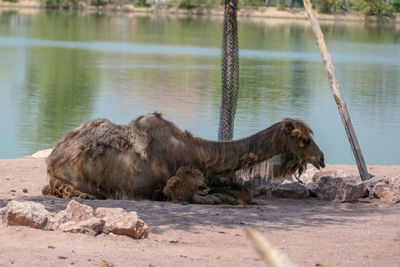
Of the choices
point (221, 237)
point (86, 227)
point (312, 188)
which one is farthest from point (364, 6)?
point (86, 227)

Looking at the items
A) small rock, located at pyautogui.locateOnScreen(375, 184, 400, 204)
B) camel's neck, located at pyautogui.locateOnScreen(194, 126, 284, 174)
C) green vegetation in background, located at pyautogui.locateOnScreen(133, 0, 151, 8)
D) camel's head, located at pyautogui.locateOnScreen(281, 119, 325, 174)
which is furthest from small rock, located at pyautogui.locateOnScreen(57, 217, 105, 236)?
green vegetation in background, located at pyautogui.locateOnScreen(133, 0, 151, 8)

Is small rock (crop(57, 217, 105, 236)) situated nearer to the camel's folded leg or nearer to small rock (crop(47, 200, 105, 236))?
small rock (crop(47, 200, 105, 236))

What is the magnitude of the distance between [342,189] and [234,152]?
5.41 ft


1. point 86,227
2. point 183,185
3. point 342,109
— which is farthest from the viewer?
point 342,109

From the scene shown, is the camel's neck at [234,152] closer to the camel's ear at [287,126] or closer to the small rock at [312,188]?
the camel's ear at [287,126]

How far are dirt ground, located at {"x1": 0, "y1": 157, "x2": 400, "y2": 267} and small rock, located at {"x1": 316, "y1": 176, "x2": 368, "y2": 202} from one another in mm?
155

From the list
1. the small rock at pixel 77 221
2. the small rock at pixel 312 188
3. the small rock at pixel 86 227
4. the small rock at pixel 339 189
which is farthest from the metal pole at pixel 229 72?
the small rock at pixel 86 227

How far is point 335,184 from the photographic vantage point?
34.1 ft

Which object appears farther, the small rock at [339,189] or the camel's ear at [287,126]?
the small rock at [339,189]

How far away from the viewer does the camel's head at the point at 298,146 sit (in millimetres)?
9875

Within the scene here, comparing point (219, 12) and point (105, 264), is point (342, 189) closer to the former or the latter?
point (105, 264)

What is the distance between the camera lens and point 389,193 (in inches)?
407

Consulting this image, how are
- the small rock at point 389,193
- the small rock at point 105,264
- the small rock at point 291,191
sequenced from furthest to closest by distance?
the small rock at point 291,191
the small rock at point 389,193
the small rock at point 105,264

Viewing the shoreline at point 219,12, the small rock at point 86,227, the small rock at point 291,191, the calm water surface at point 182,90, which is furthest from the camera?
the shoreline at point 219,12
